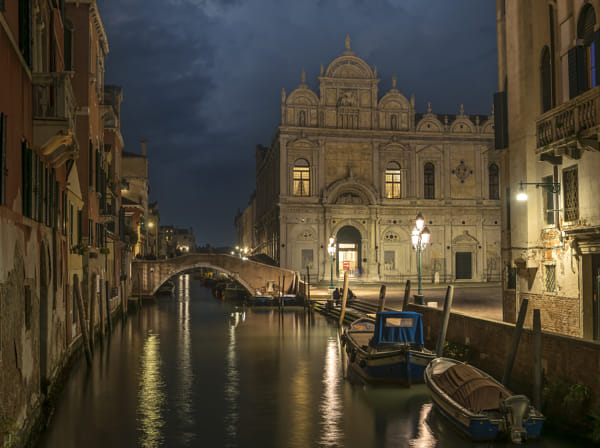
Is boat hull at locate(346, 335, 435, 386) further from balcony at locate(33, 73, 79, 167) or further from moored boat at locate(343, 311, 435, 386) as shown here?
balcony at locate(33, 73, 79, 167)

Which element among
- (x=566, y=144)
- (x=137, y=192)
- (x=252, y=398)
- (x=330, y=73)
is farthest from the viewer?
(x=137, y=192)

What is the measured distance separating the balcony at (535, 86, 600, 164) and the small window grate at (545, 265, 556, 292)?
258 centimetres

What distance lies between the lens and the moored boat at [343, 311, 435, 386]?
15555mm

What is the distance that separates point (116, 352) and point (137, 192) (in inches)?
1587

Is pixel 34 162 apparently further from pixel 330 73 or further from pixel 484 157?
pixel 484 157

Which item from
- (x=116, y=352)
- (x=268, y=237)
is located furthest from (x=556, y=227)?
(x=268, y=237)

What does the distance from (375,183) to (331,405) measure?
104ft

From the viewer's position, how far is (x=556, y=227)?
15211mm

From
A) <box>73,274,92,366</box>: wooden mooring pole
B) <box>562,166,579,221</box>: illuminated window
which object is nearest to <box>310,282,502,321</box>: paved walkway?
<box>562,166,579,221</box>: illuminated window

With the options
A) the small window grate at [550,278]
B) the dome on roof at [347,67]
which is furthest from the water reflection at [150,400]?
the dome on roof at [347,67]

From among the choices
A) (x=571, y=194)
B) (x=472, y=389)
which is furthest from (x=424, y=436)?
(x=571, y=194)

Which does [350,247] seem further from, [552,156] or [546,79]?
[552,156]

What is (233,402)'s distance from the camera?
47.3 ft

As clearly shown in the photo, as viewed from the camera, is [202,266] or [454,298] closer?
[454,298]
